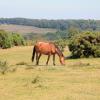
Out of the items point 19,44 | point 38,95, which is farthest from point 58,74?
point 19,44

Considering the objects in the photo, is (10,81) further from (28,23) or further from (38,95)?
(28,23)

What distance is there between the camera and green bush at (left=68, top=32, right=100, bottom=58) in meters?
40.6

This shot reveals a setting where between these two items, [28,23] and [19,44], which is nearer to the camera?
[19,44]

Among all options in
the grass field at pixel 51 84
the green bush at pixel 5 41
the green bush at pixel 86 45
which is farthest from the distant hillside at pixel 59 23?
the grass field at pixel 51 84

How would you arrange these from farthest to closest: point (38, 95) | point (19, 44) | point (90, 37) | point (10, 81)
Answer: point (19, 44) < point (90, 37) < point (10, 81) < point (38, 95)

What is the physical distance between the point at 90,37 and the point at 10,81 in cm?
2441

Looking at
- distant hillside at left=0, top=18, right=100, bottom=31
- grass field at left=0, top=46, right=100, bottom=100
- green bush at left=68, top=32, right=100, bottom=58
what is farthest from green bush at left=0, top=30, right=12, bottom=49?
distant hillside at left=0, top=18, right=100, bottom=31

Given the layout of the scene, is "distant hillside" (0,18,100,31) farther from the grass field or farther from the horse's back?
the grass field

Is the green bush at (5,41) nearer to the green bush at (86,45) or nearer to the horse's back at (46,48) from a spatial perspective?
the green bush at (86,45)

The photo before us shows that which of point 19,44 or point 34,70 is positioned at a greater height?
point 34,70

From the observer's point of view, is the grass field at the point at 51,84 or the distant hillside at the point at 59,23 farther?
the distant hillside at the point at 59,23

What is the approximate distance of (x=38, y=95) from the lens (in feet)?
46.9

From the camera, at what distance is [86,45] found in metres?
40.8

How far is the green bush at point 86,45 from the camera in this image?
1597 inches
